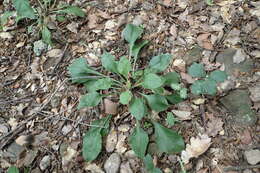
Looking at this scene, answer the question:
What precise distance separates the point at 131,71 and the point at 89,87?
1.06 feet

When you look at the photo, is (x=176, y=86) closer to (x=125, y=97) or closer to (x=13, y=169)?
(x=125, y=97)

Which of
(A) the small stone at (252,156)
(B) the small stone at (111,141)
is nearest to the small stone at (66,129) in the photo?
(B) the small stone at (111,141)

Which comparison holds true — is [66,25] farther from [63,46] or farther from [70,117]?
[70,117]

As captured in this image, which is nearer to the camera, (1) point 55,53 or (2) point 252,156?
(2) point 252,156

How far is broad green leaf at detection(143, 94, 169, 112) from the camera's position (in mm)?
1868

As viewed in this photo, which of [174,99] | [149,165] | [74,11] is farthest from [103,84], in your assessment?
[74,11]

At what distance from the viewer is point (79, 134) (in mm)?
1978

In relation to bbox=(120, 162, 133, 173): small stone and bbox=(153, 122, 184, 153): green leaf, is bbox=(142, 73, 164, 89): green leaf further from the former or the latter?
bbox=(120, 162, 133, 173): small stone

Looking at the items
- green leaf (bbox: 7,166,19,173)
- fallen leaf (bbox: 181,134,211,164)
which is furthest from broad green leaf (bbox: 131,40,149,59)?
green leaf (bbox: 7,166,19,173)

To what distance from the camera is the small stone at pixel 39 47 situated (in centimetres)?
241

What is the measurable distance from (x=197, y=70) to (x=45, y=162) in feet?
3.84

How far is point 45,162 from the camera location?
6.25ft

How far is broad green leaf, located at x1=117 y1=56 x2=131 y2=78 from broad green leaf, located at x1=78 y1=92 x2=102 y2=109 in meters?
0.23

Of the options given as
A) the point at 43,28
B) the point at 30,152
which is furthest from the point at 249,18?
the point at 30,152
